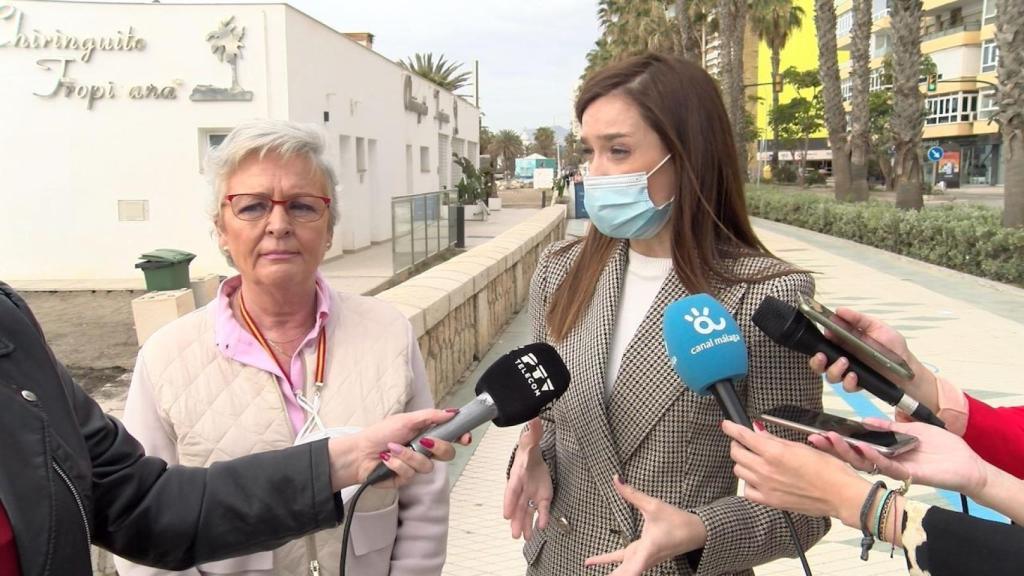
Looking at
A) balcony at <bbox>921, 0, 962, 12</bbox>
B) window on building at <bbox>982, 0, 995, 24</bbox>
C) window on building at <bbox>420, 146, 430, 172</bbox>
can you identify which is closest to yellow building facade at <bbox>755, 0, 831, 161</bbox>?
balcony at <bbox>921, 0, 962, 12</bbox>

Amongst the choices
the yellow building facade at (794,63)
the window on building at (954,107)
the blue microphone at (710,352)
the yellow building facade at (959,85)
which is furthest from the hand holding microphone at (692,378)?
the yellow building facade at (794,63)

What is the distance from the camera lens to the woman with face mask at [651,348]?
1.88m

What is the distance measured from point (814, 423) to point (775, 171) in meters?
56.1

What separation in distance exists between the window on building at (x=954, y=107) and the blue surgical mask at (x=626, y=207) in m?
53.3

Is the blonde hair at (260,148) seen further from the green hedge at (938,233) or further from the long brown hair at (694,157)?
the green hedge at (938,233)

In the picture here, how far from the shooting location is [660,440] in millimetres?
Answer: 1939

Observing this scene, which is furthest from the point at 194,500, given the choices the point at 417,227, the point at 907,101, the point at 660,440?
the point at 907,101

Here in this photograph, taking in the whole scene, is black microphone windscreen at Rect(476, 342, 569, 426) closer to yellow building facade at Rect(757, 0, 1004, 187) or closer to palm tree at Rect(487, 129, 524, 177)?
yellow building facade at Rect(757, 0, 1004, 187)

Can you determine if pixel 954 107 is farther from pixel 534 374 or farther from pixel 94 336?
pixel 534 374

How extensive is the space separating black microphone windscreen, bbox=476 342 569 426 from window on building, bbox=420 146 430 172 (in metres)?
26.8

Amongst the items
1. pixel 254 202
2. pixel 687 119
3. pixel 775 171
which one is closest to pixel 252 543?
pixel 254 202

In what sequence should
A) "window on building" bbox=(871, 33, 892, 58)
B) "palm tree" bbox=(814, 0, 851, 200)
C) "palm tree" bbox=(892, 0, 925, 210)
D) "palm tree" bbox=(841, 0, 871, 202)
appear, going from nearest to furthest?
"palm tree" bbox=(892, 0, 925, 210) → "palm tree" bbox=(841, 0, 871, 202) → "palm tree" bbox=(814, 0, 851, 200) → "window on building" bbox=(871, 33, 892, 58)

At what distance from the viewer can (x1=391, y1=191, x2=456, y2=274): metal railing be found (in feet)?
47.0

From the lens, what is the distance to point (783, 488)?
4.42 ft
